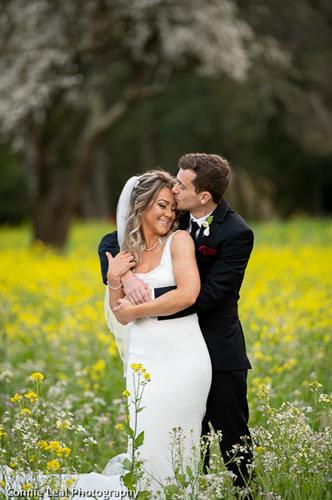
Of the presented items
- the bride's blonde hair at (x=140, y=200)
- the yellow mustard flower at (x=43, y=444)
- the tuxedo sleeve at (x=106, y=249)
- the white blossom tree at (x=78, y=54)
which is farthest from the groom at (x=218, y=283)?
the white blossom tree at (x=78, y=54)

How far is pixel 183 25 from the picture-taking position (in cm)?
1902

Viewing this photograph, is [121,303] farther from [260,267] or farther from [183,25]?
[183,25]

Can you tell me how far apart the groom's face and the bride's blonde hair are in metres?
0.11

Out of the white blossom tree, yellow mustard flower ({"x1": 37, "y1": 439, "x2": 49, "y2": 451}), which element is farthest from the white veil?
the white blossom tree

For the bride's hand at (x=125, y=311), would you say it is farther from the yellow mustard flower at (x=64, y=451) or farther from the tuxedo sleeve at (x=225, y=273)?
the yellow mustard flower at (x=64, y=451)

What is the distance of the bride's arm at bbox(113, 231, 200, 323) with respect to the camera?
4.11 meters

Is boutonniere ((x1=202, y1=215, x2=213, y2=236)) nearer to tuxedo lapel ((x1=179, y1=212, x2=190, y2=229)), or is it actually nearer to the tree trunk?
tuxedo lapel ((x1=179, y1=212, x2=190, y2=229))

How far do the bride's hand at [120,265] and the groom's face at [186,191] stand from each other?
0.40 meters

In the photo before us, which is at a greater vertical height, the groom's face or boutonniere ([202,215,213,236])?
the groom's face

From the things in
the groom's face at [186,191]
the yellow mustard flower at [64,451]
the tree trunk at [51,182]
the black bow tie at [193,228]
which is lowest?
the yellow mustard flower at [64,451]

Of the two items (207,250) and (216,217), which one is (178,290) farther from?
(216,217)

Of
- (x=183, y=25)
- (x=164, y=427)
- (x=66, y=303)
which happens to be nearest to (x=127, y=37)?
(x=183, y=25)

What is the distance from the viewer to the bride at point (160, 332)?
4164mm

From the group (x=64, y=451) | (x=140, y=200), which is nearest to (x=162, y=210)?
(x=140, y=200)
